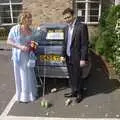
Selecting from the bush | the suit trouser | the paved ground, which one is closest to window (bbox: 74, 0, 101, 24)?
the bush

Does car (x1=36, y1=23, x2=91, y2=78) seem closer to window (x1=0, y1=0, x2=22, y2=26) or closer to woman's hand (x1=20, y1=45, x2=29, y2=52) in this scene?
woman's hand (x1=20, y1=45, x2=29, y2=52)

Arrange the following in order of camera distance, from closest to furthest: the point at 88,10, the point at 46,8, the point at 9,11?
the point at 46,8 < the point at 88,10 < the point at 9,11

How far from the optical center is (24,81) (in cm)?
834

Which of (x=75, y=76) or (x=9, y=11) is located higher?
(x=9, y=11)

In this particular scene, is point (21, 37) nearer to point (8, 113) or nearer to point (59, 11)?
point (8, 113)

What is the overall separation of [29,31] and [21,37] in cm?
23

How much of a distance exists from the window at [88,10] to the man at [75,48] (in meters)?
8.07

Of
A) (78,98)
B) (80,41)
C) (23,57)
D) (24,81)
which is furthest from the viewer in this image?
(78,98)

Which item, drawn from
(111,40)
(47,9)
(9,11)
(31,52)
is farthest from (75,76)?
(9,11)

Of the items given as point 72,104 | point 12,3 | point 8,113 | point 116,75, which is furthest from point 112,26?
point 12,3

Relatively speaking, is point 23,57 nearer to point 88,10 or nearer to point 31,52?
point 31,52

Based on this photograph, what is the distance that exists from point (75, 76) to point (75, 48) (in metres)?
0.74

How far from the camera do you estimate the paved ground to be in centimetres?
777

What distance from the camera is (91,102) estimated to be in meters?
8.44
